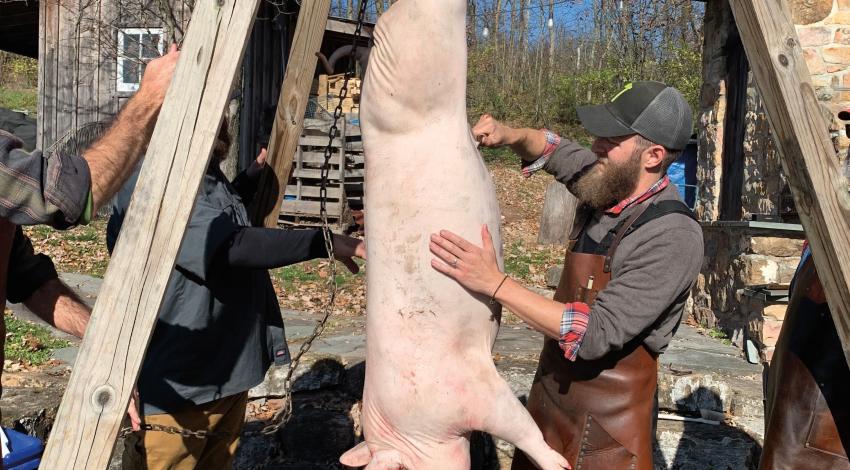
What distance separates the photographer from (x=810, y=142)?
183 centimetres

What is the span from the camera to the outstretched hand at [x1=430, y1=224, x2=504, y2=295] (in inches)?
78.8

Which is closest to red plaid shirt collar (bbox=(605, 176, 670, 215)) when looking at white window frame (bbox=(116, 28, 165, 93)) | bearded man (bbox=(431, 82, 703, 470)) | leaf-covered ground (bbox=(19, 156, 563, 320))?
bearded man (bbox=(431, 82, 703, 470))

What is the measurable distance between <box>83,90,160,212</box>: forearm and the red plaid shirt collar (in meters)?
1.48

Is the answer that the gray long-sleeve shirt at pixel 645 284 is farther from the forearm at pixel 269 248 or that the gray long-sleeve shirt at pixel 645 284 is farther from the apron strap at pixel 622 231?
the forearm at pixel 269 248

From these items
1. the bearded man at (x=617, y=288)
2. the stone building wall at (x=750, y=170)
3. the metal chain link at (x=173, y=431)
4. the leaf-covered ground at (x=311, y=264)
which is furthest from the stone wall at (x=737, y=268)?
the metal chain link at (x=173, y=431)

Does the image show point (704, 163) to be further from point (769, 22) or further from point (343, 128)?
point (769, 22)

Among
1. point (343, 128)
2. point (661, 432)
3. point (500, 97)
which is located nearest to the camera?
point (661, 432)

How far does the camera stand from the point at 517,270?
378 inches

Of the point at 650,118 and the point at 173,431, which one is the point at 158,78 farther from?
the point at 650,118

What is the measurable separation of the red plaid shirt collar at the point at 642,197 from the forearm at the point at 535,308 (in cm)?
43

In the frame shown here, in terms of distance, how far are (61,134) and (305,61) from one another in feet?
32.0

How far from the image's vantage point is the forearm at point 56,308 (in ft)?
8.38

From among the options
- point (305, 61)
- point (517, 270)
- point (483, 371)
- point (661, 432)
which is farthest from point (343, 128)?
→ point (483, 371)

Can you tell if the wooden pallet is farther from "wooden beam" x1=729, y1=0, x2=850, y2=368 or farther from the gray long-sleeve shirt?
"wooden beam" x1=729, y1=0, x2=850, y2=368
